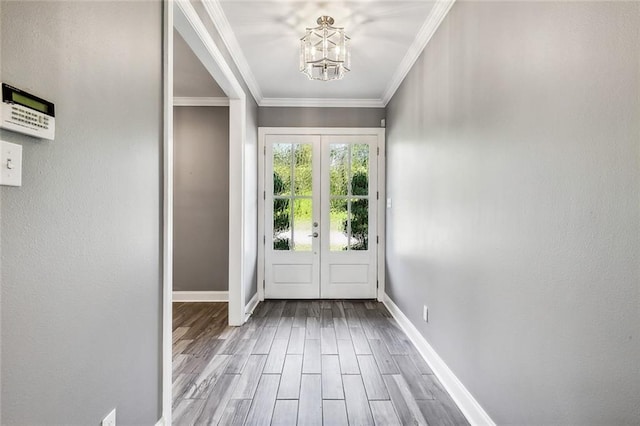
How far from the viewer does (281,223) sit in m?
4.41

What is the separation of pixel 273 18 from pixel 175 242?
311 centimetres

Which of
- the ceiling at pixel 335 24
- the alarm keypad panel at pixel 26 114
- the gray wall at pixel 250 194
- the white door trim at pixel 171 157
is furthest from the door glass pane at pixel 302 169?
the alarm keypad panel at pixel 26 114

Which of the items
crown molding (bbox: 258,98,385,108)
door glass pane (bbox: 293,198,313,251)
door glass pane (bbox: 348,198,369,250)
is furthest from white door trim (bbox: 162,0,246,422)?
door glass pane (bbox: 348,198,369,250)

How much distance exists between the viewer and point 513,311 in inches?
59.2

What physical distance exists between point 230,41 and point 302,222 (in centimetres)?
229

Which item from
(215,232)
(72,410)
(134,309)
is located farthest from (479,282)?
(215,232)

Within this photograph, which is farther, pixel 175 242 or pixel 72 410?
pixel 175 242

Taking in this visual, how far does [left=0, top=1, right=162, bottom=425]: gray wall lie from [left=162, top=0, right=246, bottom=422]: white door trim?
2.4 inches

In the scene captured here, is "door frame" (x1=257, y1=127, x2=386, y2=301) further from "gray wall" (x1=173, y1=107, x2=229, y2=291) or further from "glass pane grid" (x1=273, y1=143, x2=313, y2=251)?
"gray wall" (x1=173, y1=107, x2=229, y2=291)

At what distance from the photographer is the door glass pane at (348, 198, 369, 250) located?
4.44m

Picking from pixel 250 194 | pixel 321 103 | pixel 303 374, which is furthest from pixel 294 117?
pixel 303 374

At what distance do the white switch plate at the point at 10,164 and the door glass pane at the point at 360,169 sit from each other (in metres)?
3.76

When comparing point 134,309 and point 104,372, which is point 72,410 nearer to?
point 104,372

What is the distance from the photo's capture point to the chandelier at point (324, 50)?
2.49 m
